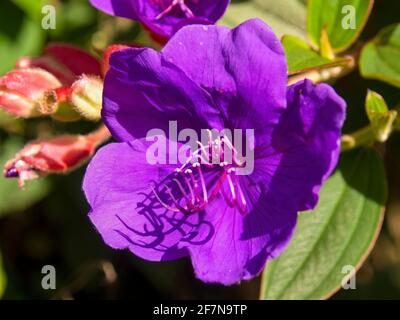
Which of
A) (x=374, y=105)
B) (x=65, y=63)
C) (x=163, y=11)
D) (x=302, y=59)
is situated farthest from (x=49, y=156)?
(x=374, y=105)

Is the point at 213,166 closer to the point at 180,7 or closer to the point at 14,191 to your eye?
the point at 180,7

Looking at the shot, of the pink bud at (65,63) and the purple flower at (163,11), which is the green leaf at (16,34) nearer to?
the pink bud at (65,63)

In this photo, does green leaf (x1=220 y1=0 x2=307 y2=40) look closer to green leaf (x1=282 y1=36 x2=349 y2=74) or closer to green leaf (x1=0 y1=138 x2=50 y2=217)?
green leaf (x1=282 y1=36 x2=349 y2=74)

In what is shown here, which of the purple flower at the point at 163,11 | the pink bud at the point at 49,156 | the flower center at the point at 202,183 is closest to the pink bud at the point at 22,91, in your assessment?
the pink bud at the point at 49,156

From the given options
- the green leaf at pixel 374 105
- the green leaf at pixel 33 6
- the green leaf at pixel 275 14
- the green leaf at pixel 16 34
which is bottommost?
the green leaf at pixel 16 34
